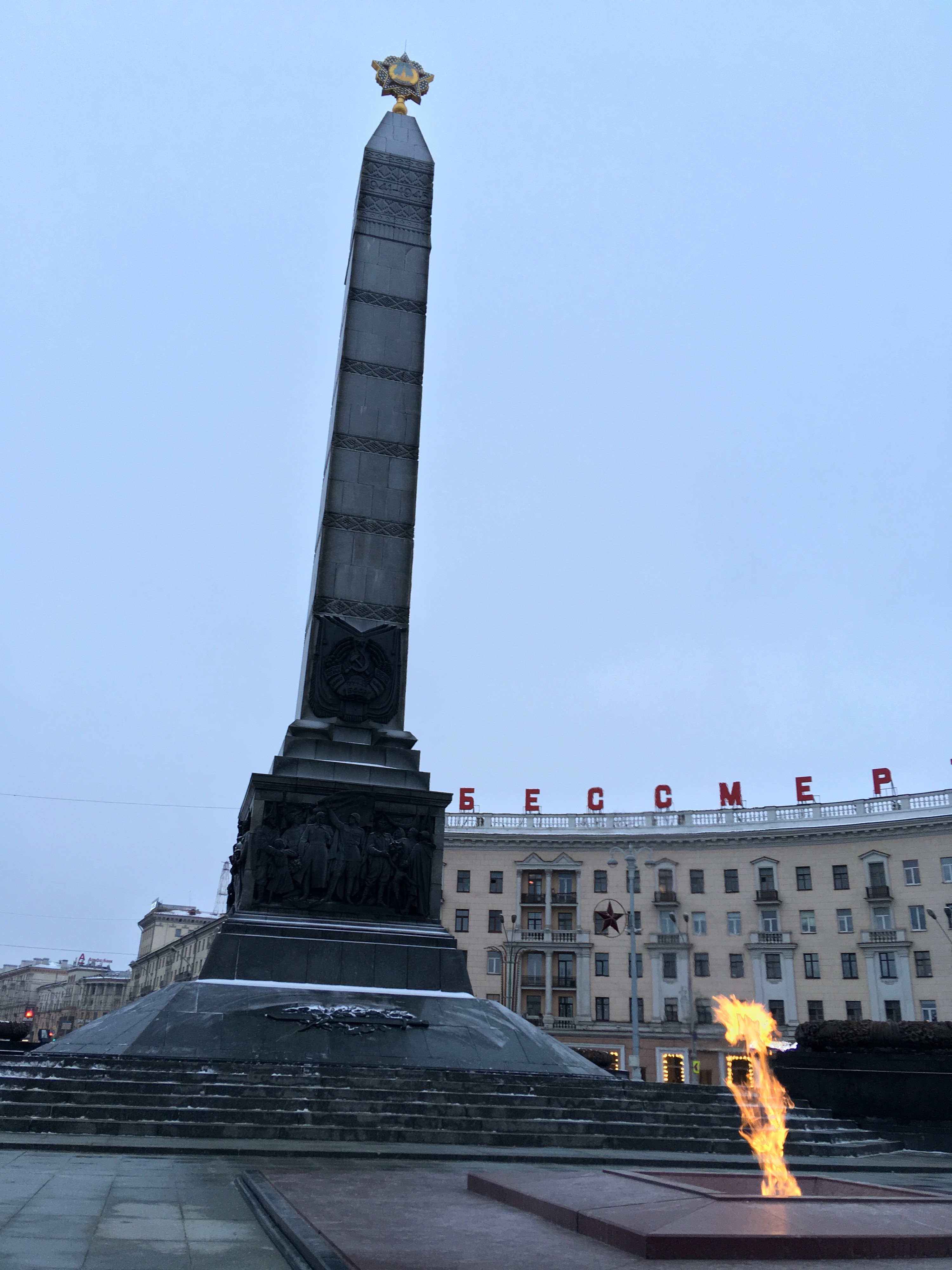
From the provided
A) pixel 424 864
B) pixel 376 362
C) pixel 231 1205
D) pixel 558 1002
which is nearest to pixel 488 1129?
pixel 231 1205

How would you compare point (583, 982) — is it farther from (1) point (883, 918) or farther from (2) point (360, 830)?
(2) point (360, 830)

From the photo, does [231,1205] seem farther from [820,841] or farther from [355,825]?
[820,841]

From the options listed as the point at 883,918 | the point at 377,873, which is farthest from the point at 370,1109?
the point at 883,918

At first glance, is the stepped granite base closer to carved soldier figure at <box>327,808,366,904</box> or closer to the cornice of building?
carved soldier figure at <box>327,808,366,904</box>

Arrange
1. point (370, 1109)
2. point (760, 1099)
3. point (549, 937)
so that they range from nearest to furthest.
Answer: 1. point (370, 1109)
2. point (760, 1099)
3. point (549, 937)

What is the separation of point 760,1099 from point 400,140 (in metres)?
22.7

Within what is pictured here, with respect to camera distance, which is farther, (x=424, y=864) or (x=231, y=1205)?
(x=424, y=864)

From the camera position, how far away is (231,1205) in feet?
21.4

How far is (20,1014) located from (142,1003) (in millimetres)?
128535

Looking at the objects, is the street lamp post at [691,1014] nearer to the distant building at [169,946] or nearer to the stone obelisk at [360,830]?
the distant building at [169,946]

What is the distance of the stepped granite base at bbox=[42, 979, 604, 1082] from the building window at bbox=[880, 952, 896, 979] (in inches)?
1406

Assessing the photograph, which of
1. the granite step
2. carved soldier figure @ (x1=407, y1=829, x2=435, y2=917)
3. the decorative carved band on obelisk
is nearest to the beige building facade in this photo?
the decorative carved band on obelisk

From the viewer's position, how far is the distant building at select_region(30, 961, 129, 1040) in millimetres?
108812

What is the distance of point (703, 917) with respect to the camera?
167 feet
